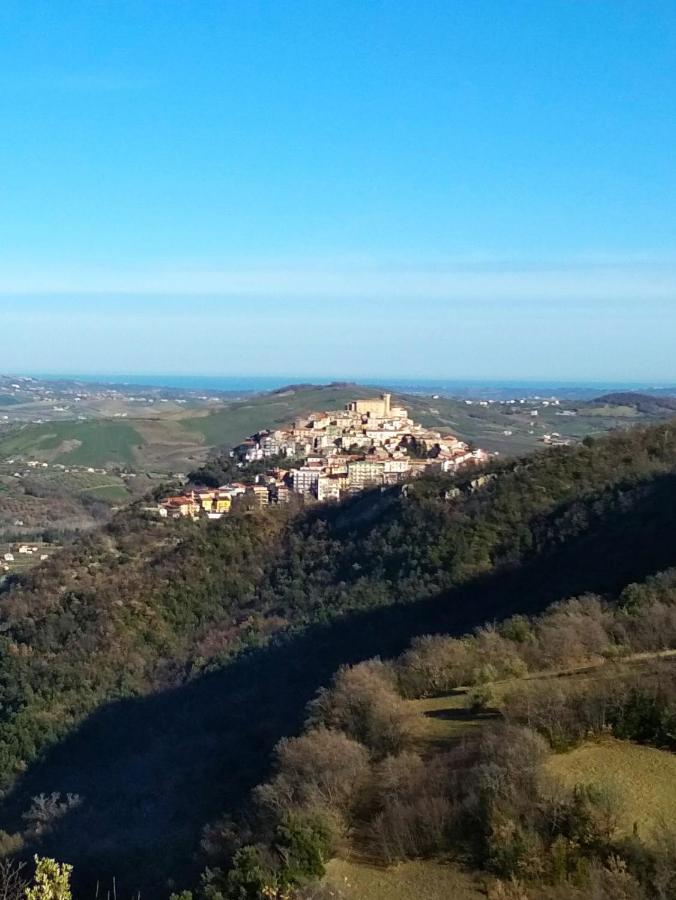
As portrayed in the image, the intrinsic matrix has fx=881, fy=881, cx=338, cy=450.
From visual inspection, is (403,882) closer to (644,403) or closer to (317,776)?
(317,776)

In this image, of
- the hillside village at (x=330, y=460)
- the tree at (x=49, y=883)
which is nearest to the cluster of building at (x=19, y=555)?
the hillside village at (x=330, y=460)

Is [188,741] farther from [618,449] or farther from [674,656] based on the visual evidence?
[618,449]

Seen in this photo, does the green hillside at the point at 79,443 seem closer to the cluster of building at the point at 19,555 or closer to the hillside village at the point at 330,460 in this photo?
the hillside village at the point at 330,460

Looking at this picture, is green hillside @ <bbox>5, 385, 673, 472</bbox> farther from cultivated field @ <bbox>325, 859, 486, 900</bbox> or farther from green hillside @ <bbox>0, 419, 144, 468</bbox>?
cultivated field @ <bbox>325, 859, 486, 900</bbox>

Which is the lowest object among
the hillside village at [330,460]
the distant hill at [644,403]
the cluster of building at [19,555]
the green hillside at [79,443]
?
the cluster of building at [19,555]

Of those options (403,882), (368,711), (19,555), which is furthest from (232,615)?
(19,555)

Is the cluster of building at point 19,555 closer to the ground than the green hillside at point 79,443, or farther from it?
closer to the ground

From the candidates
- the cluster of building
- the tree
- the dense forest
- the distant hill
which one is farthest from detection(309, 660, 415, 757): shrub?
the distant hill

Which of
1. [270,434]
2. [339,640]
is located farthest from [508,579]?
[270,434]
